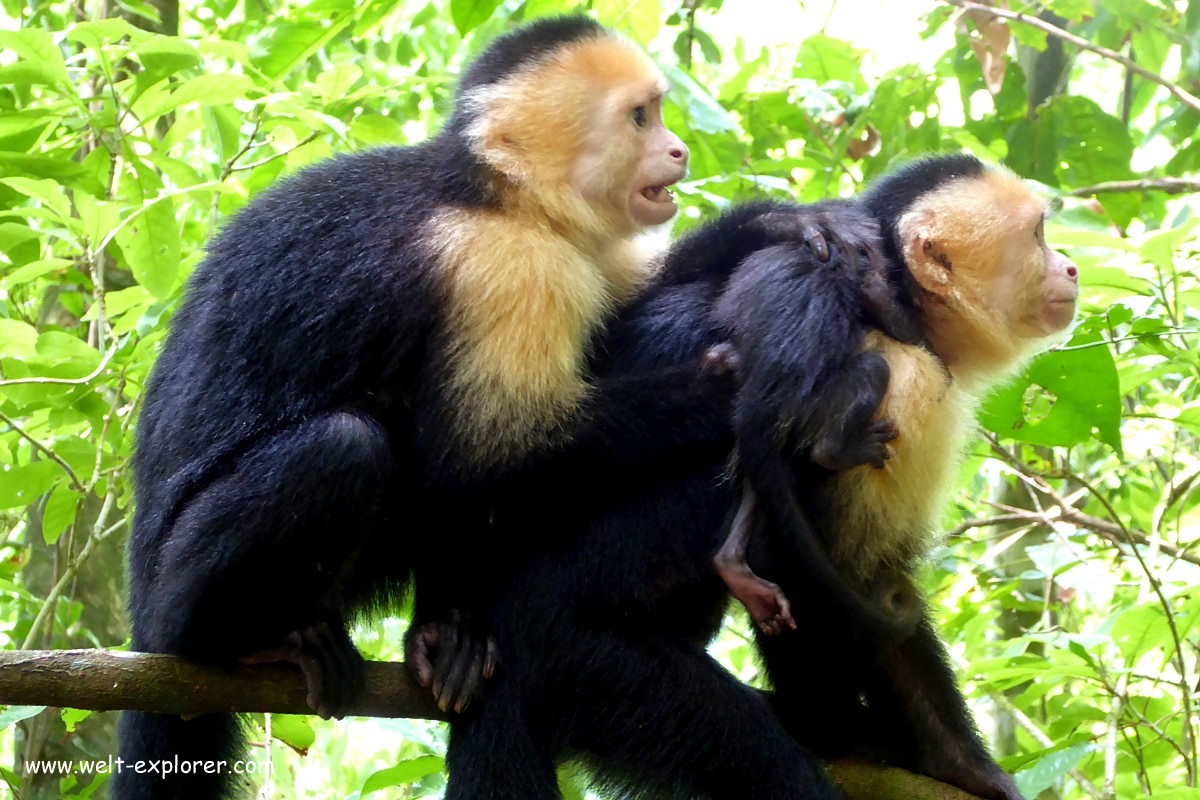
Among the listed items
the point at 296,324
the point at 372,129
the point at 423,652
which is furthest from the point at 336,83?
the point at 423,652

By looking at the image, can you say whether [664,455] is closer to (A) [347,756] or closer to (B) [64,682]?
(B) [64,682]

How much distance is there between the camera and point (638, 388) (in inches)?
116

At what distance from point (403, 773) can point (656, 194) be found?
1798 millimetres

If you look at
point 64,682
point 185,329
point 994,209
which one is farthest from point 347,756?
point 994,209

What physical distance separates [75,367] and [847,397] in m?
2.42

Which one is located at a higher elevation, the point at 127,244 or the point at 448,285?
the point at 448,285

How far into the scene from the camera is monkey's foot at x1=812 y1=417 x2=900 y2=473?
268 centimetres

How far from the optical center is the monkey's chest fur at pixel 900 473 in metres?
2.83

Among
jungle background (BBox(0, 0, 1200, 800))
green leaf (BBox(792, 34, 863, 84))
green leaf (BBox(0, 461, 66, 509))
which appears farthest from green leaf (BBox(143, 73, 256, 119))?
green leaf (BBox(792, 34, 863, 84))

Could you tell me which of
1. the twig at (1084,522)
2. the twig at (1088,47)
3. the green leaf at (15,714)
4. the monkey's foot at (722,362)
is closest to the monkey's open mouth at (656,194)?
the monkey's foot at (722,362)

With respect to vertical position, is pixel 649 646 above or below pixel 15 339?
below

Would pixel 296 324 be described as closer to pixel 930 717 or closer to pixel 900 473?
pixel 900 473

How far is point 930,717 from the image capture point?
3.21 m

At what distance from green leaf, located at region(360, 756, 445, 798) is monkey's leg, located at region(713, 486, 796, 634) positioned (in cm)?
107
